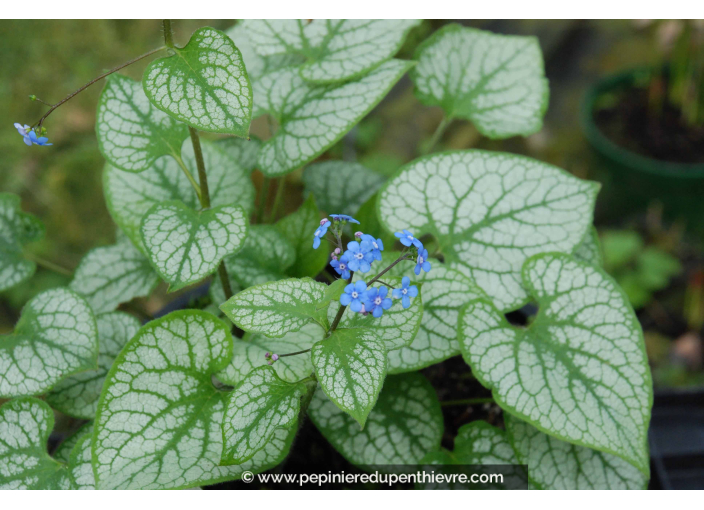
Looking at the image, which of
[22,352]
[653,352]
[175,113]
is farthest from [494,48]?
[653,352]

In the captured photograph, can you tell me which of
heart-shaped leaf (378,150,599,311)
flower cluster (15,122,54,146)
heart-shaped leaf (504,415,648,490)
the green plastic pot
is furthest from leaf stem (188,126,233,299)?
the green plastic pot

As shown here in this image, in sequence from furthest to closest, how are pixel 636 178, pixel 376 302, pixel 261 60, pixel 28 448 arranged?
pixel 636 178 < pixel 261 60 < pixel 28 448 < pixel 376 302

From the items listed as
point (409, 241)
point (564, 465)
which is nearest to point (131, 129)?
point (409, 241)

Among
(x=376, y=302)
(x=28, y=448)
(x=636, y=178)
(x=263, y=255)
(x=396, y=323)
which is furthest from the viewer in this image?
(x=636, y=178)

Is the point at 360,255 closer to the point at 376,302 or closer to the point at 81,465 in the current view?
the point at 376,302

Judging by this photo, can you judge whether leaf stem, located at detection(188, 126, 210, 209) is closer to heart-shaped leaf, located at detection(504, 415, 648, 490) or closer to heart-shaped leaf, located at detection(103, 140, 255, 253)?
heart-shaped leaf, located at detection(103, 140, 255, 253)

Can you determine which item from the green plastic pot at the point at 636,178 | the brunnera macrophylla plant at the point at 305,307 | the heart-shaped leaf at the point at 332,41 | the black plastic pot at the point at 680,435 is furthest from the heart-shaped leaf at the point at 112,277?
the green plastic pot at the point at 636,178

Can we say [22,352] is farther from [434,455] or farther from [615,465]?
[615,465]
